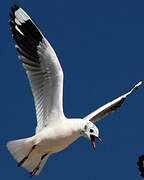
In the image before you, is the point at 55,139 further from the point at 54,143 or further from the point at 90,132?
the point at 90,132

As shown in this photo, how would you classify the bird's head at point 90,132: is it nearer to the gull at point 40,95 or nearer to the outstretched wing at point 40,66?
the gull at point 40,95

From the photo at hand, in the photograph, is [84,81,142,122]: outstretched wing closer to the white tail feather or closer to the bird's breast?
the bird's breast

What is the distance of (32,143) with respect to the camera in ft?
28.5

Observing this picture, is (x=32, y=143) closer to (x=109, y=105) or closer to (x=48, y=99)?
(x=48, y=99)

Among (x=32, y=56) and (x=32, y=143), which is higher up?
(x=32, y=56)

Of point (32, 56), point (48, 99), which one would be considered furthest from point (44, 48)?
point (48, 99)

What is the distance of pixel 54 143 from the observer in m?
8.38

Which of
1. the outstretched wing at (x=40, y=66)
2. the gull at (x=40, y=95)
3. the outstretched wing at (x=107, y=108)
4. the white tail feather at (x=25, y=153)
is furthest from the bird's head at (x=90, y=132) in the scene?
the white tail feather at (x=25, y=153)

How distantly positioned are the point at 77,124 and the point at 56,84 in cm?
73

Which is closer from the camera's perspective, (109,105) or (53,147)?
(53,147)

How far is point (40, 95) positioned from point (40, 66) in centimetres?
46

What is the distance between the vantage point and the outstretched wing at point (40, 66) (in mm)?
8523

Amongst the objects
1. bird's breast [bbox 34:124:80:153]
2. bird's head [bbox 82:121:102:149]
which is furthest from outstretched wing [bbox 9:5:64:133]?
bird's head [bbox 82:121:102:149]

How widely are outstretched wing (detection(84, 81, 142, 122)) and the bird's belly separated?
79 cm
